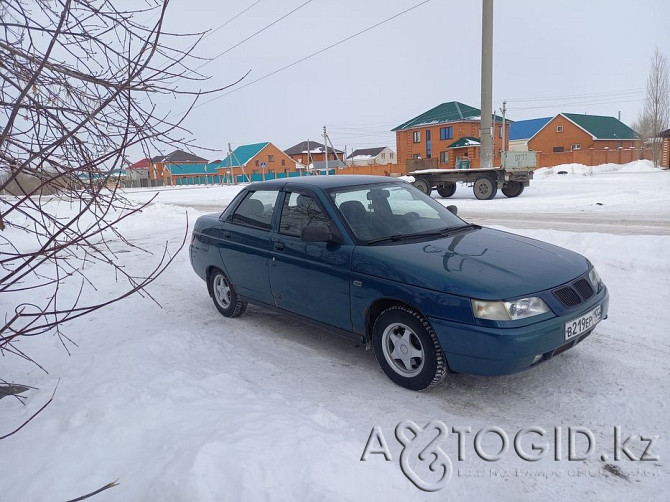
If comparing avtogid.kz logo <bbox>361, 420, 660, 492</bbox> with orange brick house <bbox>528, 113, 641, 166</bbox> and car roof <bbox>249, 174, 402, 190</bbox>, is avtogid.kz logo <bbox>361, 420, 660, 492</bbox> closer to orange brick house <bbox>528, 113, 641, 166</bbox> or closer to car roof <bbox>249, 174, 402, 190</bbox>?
car roof <bbox>249, 174, 402, 190</bbox>

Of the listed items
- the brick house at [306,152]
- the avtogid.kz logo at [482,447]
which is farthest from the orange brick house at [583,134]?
the avtogid.kz logo at [482,447]

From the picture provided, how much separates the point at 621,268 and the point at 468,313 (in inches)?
164

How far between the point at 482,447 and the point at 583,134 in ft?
190

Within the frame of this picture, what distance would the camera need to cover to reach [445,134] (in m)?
46.9

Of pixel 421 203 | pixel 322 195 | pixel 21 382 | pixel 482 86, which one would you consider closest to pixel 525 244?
pixel 421 203

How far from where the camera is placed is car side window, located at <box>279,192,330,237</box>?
4.35 meters

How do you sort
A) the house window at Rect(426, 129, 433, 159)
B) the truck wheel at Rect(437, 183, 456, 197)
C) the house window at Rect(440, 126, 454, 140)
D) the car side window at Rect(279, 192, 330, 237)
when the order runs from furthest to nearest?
the house window at Rect(426, 129, 433, 159) → the house window at Rect(440, 126, 454, 140) → the truck wheel at Rect(437, 183, 456, 197) → the car side window at Rect(279, 192, 330, 237)

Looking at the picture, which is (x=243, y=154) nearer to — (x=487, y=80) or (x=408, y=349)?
(x=487, y=80)

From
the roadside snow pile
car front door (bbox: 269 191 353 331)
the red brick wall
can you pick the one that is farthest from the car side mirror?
the red brick wall

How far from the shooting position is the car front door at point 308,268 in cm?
398

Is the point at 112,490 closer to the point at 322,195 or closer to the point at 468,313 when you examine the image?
the point at 468,313

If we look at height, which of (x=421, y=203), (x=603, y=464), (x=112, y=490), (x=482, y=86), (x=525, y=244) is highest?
(x=482, y=86)

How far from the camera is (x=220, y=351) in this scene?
446 cm

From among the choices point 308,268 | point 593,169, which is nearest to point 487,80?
point 308,268
